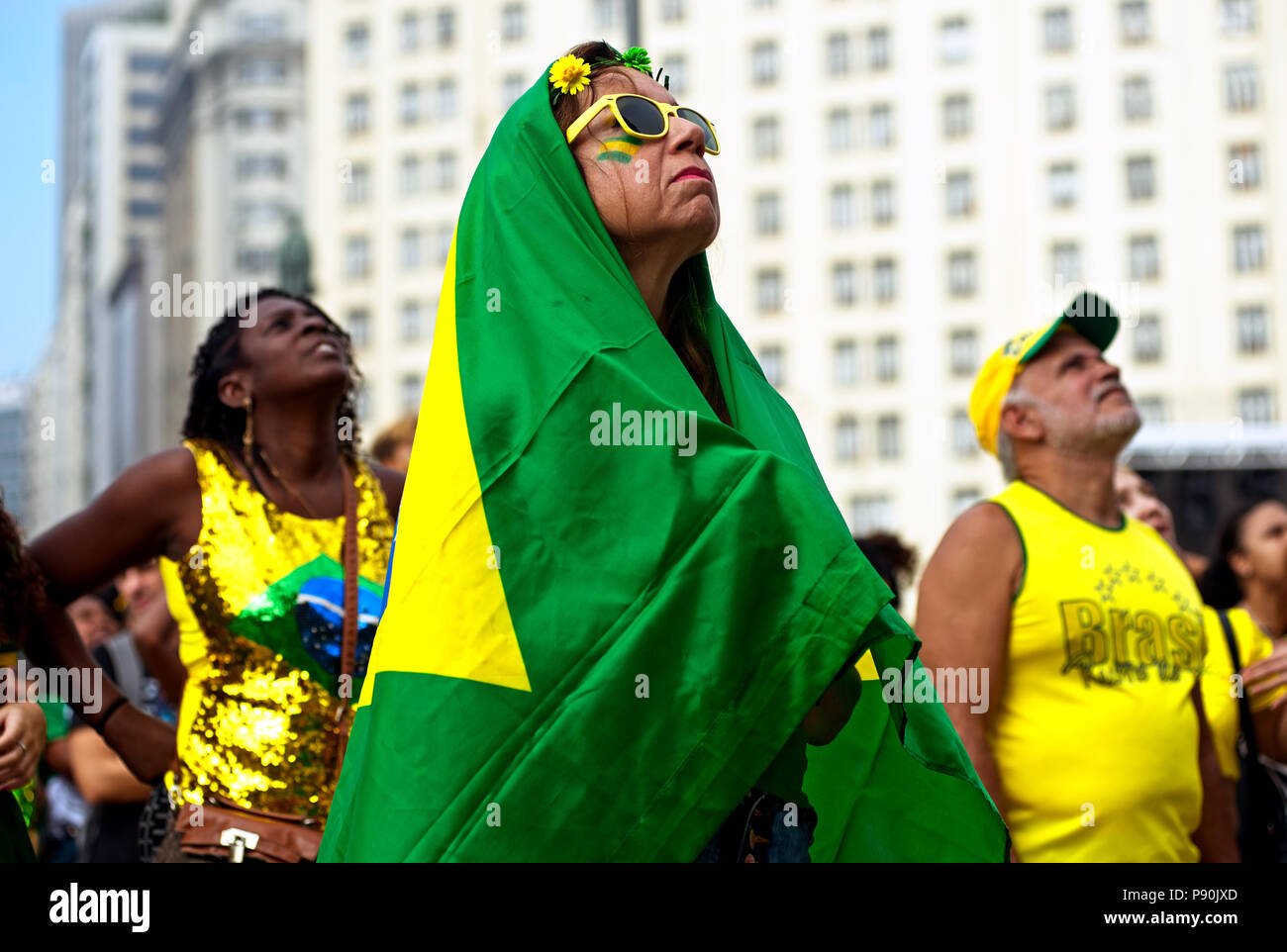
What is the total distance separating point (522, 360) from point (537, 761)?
64 centimetres

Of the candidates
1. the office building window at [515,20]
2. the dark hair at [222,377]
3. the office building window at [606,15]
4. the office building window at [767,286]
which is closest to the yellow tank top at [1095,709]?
the dark hair at [222,377]

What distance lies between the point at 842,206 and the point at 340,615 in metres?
55.3

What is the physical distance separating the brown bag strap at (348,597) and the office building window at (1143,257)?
2099 inches

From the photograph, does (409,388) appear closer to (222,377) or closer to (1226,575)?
(1226,575)

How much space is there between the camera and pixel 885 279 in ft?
188

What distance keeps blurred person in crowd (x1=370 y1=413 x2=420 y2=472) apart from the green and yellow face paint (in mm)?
3248

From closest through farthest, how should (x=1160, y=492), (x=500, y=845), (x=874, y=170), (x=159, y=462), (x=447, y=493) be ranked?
(x=500, y=845)
(x=447, y=493)
(x=159, y=462)
(x=1160, y=492)
(x=874, y=170)

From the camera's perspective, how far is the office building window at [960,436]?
54.9m

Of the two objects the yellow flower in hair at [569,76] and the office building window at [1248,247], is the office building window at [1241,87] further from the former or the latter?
the yellow flower in hair at [569,76]

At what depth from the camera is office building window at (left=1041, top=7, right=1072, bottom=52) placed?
57.1 meters

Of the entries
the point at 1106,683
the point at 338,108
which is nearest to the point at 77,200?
the point at 338,108
